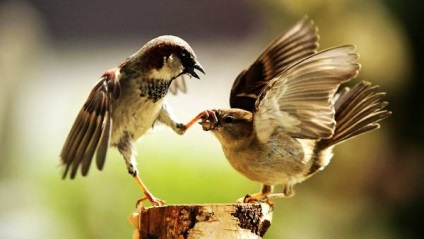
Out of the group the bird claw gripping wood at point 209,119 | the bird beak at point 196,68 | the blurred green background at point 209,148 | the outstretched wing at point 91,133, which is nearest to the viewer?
the outstretched wing at point 91,133

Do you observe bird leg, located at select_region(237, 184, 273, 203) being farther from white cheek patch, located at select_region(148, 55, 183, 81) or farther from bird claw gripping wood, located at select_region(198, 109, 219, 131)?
white cheek patch, located at select_region(148, 55, 183, 81)

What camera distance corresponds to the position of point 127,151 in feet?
4.42

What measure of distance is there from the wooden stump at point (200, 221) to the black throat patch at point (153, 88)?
0.22 meters

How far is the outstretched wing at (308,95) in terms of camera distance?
133 centimetres

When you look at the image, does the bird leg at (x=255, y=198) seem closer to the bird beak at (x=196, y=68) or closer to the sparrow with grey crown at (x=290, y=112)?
the sparrow with grey crown at (x=290, y=112)

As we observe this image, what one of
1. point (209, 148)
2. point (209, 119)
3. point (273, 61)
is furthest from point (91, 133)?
point (209, 148)

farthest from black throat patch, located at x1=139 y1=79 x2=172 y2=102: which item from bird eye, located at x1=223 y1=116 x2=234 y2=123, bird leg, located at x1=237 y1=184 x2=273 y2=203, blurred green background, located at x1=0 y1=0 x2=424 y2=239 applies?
blurred green background, located at x1=0 y1=0 x2=424 y2=239

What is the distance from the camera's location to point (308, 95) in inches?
54.9

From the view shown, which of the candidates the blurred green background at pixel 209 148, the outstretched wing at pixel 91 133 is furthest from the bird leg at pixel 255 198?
the blurred green background at pixel 209 148

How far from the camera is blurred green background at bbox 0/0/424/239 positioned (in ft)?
8.50

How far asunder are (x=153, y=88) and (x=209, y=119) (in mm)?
138

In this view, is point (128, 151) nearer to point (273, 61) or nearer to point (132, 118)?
point (132, 118)

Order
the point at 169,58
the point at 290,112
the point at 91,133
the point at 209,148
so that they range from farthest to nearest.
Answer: the point at 209,148, the point at 290,112, the point at 169,58, the point at 91,133

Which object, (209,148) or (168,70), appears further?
(209,148)
